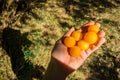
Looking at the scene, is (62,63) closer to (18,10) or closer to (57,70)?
(57,70)

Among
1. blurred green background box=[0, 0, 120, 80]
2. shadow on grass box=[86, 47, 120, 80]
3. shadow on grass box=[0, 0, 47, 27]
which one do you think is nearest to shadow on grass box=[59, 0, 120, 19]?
blurred green background box=[0, 0, 120, 80]

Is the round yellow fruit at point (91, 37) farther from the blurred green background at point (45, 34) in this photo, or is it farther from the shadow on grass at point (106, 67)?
the shadow on grass at point (106, 67)

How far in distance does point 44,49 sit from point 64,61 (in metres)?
2.56

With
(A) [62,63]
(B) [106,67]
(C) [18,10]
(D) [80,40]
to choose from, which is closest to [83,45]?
(D) [80,40]

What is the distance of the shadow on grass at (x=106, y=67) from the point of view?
5.96 meters

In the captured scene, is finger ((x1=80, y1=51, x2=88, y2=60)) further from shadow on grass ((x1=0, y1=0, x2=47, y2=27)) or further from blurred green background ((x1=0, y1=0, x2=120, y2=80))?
shadow on grass ((x1=0, y1=0, x2=47, y2=27))

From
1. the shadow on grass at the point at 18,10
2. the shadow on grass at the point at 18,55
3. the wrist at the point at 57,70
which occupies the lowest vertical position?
the shadow on grass at the point at 18,55

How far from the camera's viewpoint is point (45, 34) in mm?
6812

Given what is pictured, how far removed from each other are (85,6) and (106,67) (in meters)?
2.70

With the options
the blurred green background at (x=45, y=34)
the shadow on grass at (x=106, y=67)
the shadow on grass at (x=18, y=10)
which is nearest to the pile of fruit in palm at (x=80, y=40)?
the blurred green background at (x=45, y=34)

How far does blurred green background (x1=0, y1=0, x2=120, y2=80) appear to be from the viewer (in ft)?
19.1

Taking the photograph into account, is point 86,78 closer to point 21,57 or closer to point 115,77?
point 115,77

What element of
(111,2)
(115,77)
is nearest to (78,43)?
(115,77)

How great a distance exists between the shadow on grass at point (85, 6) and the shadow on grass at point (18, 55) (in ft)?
6.61
